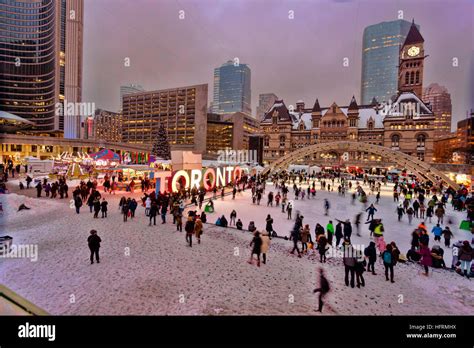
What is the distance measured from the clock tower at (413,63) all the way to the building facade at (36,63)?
135 metres

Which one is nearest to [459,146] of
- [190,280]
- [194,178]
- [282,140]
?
[282,140]

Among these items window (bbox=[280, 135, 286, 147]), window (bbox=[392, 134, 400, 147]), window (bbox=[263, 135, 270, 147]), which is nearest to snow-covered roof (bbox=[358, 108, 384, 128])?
window (bbox=[392, 134, 400, 147])

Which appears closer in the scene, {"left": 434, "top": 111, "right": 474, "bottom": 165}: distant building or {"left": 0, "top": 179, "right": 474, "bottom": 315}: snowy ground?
{"left": 0, "top": 179, "right": 474, "bottom": 315}: snowy ground

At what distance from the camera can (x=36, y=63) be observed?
10538 centimetres

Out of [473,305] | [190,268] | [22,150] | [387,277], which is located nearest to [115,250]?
[190,268]

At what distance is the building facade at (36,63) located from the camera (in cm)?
10038

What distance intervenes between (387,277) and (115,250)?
1019 centimetres

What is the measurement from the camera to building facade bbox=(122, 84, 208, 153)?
9362 cm

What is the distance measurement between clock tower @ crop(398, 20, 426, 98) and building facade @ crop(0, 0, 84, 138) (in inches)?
5299

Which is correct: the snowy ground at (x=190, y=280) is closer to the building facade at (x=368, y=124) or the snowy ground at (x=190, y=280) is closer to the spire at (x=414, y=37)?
the building facade at (x=368, y=124)

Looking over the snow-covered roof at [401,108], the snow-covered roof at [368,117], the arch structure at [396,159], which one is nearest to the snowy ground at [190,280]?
the arch structure at [396,159]

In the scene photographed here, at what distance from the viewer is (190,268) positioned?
27.5 feet

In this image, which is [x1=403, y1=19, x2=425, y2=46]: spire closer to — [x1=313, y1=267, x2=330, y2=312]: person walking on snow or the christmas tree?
the christmas tree
